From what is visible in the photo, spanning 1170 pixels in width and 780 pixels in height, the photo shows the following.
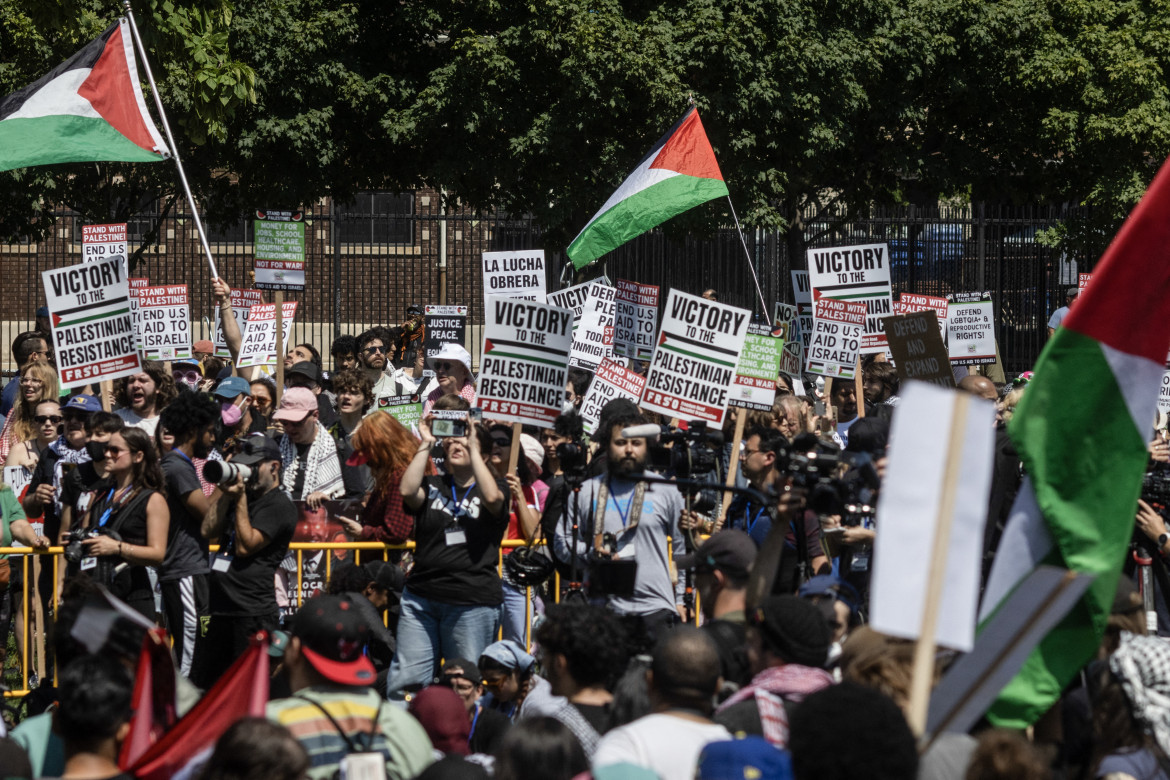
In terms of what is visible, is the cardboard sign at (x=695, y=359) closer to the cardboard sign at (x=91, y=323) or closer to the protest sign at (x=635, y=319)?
the cardboard sign at (x=91, y=323)

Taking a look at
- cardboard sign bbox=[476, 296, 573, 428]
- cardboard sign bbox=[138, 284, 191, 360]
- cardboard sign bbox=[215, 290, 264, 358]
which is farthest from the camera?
cardboard sign bbox=[215, 290, 264, 358]

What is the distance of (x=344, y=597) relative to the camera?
496cm

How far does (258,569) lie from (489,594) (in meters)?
1.19

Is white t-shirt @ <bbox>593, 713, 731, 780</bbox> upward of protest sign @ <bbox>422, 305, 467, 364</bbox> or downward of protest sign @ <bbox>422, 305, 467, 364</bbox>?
downward

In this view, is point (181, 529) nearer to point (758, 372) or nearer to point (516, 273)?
point (758, 372)

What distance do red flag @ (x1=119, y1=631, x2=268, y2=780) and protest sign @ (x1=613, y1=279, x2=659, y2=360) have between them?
373 inches

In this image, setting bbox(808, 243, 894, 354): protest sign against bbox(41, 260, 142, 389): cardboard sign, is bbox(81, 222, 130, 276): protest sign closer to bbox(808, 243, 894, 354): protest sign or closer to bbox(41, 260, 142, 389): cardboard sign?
bbox(41, 260, 142, 389): cardboard sign

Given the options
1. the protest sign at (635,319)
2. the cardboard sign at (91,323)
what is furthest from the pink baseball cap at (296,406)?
the protest sign at (635,319)

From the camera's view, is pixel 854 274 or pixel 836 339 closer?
pixel 836 339

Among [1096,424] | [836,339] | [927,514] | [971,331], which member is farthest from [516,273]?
[927,514]

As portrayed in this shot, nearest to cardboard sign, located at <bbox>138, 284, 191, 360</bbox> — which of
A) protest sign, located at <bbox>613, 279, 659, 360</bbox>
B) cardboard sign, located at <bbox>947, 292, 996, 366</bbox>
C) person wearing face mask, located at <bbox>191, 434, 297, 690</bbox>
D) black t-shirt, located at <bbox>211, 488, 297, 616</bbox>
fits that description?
protest sign, located at <bbox>613, 279, 659, 360</bbox>

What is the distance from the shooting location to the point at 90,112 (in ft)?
39.0

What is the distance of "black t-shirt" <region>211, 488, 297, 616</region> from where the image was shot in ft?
23.2

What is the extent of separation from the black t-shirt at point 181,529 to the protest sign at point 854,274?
20.8ft
